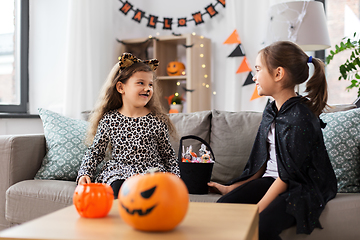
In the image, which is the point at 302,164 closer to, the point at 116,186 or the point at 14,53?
the point at 116,186

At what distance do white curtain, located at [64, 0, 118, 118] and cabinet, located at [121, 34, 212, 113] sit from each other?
0.38 meters

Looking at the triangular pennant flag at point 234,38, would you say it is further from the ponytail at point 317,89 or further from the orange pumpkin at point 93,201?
the orange pumpkin at point 93,201

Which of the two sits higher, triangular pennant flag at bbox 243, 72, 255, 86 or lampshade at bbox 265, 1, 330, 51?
lampshade at bbox 265, 1, 330, 51

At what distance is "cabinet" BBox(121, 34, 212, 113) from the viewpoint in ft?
11.1

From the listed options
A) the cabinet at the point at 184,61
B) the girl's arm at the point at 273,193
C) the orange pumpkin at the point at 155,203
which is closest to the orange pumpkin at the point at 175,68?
the cabinet at the point at 184,61

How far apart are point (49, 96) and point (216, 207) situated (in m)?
2.51

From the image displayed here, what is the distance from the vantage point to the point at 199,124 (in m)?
2.19

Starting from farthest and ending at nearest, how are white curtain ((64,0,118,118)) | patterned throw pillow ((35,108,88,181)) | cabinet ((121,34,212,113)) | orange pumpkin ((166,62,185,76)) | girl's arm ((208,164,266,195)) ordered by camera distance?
orange pumpkin ((166,62,185,76)) < cabinet ((121,34,212,113)) < white curtain ((64,0,118,118)) < patterned throw pillow ((35,108,88,181)) < girl's arm ((208,164,266,195))

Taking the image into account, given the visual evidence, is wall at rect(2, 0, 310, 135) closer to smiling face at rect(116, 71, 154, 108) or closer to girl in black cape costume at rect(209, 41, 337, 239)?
smiling face at rect(116, 71, 154, 108)

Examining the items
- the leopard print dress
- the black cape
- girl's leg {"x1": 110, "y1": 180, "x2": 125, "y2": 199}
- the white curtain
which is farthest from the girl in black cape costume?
the white curtain

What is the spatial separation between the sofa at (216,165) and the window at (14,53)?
104 centimetres

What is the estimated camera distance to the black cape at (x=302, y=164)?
56.1 inches

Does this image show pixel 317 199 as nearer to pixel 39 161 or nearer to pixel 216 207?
pixel 216 207

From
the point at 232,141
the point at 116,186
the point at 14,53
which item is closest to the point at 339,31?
the point at 232,141
